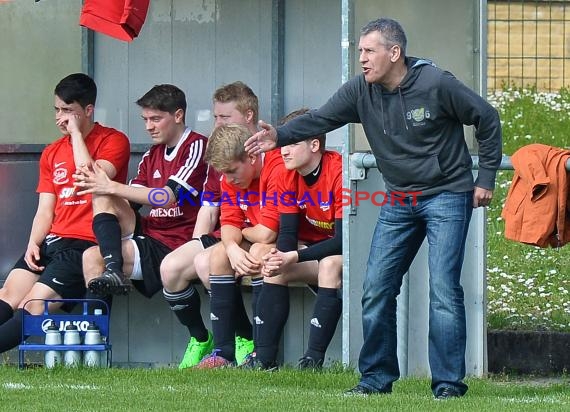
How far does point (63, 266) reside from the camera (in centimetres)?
916

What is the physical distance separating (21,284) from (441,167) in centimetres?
319

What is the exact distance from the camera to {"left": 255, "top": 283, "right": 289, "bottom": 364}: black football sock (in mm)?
8633

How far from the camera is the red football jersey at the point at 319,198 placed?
28.7 feet

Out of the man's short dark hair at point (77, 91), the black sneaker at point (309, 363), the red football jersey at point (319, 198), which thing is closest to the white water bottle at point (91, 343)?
the black sneaker at point (309, 363)

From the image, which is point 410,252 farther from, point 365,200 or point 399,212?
point 365,200

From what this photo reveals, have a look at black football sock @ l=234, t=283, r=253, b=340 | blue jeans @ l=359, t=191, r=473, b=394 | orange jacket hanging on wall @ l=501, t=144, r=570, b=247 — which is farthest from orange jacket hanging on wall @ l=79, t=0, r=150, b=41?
orange jacket hanging on wall @ l=501, t=144, r=570, b=247

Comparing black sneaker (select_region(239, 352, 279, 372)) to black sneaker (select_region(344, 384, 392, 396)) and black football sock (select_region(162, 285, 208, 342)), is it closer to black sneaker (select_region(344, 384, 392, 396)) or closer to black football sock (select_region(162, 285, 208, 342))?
black football sock (select_region(162, 285, 208, 342))

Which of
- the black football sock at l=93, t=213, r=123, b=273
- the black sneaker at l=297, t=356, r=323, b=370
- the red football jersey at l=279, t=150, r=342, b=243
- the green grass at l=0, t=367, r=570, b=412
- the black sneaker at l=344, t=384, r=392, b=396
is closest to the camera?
the green grass at l=0, t=367, r=570, b=412

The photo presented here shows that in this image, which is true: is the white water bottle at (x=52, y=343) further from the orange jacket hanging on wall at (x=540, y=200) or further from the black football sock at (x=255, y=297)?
the orange jacket hanging on wall at (x=540, y=200)

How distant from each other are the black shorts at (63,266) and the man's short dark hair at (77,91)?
2.80 ft

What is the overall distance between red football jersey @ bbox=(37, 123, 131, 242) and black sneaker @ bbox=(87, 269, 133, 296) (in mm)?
501

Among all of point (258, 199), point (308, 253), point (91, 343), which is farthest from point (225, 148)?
point (91, 343)

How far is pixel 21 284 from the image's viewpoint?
9281 mm

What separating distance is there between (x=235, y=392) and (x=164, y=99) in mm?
2680
